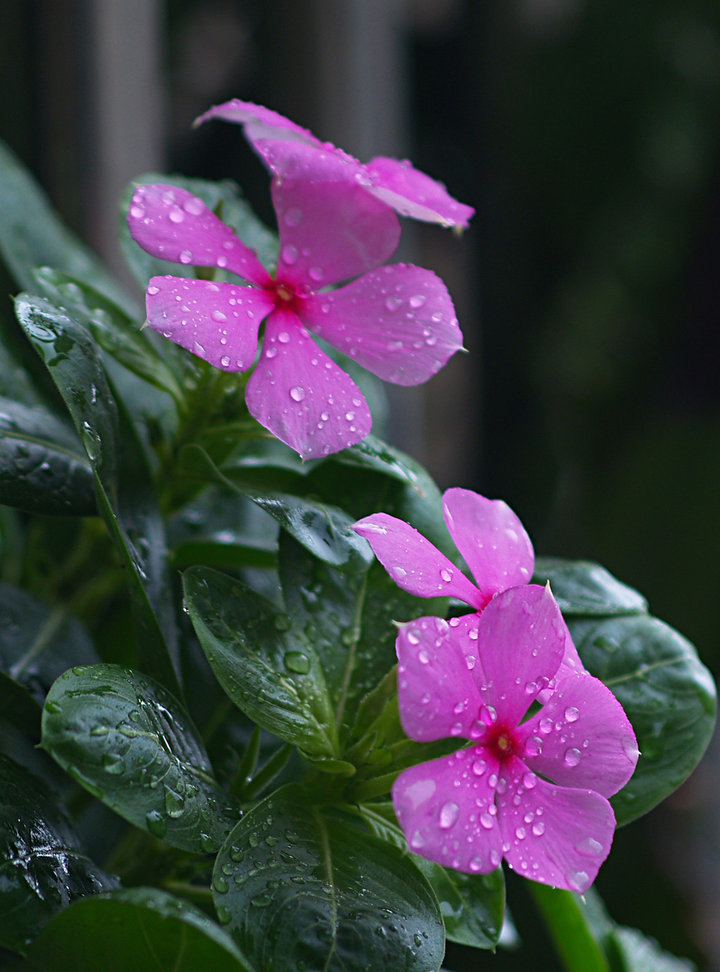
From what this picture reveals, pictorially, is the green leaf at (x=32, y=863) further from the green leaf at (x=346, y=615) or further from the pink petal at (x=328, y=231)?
the pink petal at (x=328, y=231)

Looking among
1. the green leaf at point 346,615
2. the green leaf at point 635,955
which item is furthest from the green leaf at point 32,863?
the green leaf at point 635,955

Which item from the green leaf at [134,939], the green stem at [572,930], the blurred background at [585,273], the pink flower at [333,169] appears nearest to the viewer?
the green leaf at [134,939]

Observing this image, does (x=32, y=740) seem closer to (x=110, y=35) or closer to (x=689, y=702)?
(x=689, y=702)

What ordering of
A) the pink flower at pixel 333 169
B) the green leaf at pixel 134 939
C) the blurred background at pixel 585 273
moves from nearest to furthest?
the green leaf at pixel 134 939 → the pink flower at pixel 333 169 → the blurred background at pixel 585 273

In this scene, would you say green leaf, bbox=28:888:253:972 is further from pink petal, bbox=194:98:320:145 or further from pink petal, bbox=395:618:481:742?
pink petal, bbox=194:98:320:145

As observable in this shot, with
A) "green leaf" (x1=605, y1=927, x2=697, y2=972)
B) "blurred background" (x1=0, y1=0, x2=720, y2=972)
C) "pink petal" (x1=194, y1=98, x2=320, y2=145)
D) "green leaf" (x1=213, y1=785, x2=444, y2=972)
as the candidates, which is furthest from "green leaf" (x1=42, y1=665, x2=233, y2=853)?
"blurred background" (x1=0, y1=0, x2=720, y2=972)

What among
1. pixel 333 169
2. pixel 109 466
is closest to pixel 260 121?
pixel 333 169
